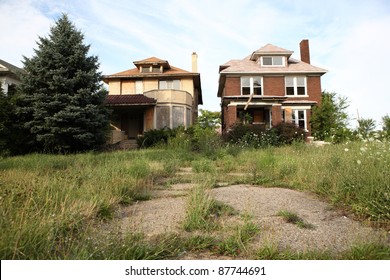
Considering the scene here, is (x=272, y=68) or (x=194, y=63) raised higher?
(x=194, y=63)

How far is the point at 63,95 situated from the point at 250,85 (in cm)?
1621

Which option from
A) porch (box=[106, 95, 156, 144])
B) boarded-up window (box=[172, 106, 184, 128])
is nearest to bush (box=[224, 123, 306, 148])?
boarded-up window (box=[172, 106, 184, 128])

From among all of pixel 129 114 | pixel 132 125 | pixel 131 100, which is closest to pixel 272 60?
pixel 131 100

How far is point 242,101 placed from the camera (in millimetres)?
22406

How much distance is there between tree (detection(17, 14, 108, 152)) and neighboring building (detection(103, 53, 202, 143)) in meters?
6.98

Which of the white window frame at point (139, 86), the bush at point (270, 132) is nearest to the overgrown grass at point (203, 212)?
the bush at point (270, 132)

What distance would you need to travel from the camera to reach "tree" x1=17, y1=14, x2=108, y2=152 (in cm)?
1361

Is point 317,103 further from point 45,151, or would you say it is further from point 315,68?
point 45,151

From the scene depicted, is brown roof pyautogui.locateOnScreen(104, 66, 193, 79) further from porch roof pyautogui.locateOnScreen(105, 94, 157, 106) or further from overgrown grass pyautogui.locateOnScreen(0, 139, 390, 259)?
overgrown grass pyautogui.locateOnScreen(0, 139, 390, 259)

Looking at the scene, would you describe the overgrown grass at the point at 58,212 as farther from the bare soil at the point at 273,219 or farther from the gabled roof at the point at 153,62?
the gabled roof at the point at 153,62

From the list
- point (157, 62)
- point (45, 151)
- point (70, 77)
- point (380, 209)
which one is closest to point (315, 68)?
point (157, 62)

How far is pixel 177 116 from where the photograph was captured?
2328 centimetres

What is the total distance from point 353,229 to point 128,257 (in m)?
2.46

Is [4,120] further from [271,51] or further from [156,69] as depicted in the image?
[271,51]
